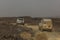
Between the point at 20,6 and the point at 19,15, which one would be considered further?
the point at 19,15

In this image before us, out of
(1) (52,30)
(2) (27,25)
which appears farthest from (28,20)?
(1) (52,30)

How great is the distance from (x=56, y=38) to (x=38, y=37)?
0.18 metres

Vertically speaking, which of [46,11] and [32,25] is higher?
[46,11]

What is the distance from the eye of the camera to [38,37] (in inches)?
53.7

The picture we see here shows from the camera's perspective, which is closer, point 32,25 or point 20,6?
point 20,6

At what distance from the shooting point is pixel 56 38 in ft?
4.44

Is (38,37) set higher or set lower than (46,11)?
lower

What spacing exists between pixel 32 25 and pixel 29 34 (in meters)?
0.11

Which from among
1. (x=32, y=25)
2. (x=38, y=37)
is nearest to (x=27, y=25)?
(x=32, y=25)

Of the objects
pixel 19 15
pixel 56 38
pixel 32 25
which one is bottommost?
pixel 56 38

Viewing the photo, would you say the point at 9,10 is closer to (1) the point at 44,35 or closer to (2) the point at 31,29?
(2) the point at 31,29

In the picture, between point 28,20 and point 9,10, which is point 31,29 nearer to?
point 28,20

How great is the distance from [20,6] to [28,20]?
0.65 ft

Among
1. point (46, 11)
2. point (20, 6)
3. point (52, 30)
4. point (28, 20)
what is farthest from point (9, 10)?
point (52, 30)
